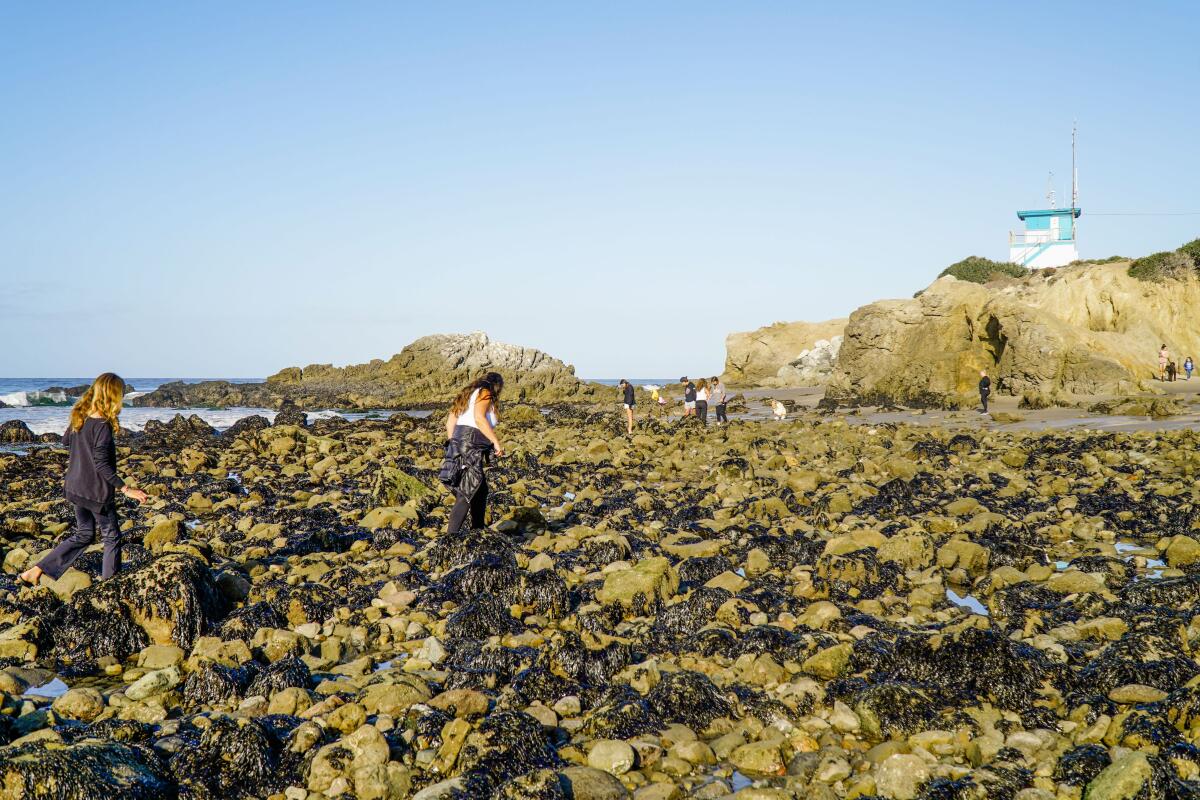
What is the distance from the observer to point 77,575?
7.97 m

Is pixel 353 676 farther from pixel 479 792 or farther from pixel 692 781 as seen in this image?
pixel 692 781

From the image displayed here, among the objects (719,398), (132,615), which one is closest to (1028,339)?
(719,398)

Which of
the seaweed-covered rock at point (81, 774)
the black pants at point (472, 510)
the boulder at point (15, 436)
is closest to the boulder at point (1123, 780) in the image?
the seaweed-covered rock at point (81, 774)

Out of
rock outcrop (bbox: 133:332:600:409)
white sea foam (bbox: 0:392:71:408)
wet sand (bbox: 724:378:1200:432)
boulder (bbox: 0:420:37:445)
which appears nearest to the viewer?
wet sand (bbox: 724:378:1200:432)

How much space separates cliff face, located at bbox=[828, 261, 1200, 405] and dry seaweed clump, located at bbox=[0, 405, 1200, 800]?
2265 centimetres

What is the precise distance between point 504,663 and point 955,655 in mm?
3468

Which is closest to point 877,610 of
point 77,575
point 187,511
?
point 77,575

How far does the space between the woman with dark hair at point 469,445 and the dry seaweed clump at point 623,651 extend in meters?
0.52

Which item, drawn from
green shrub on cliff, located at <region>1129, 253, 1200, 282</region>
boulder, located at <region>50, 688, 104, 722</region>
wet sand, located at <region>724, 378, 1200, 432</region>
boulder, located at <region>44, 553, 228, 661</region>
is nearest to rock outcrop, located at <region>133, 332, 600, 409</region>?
wet sand, located at <region>724, 378, 1200, 432</region>

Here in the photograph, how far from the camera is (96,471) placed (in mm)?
7727

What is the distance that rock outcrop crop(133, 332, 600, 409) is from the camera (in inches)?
2402

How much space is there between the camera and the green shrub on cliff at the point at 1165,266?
43.9 meters

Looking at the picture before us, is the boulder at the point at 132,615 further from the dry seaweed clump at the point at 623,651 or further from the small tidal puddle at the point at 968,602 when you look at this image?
the small tidal puddle at the point at 968,602

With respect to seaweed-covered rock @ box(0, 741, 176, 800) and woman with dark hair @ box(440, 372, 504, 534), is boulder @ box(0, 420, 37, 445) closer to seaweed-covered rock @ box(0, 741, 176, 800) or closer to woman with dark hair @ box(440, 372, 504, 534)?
woman with dark hair @ box(440, 372, 504, 534)
